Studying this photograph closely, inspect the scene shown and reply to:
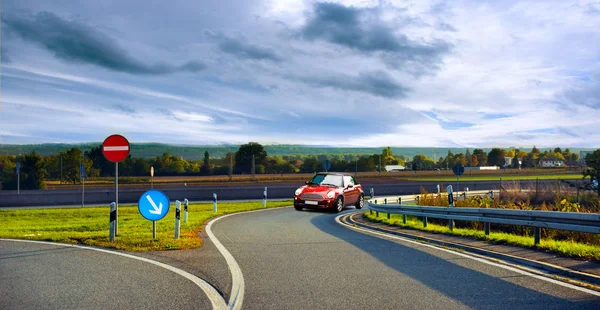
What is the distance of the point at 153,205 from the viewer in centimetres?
1149

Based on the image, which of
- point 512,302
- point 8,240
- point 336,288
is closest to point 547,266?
point 512,302

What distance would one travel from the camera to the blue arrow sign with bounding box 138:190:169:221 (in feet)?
37.4

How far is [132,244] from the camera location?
1106cm

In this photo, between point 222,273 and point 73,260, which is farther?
point 73,260

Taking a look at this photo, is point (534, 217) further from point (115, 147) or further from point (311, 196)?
point (311, 196)

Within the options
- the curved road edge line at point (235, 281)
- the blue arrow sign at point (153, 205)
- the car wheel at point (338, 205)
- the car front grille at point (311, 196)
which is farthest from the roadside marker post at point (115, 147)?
the car wheel at point (338, 205)

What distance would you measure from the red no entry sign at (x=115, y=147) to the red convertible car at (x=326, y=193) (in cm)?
1025

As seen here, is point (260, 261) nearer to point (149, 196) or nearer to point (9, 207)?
point (149, 196)

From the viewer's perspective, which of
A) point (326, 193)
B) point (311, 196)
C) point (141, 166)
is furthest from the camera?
point (141, 166)

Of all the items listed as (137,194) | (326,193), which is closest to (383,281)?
(326,193)

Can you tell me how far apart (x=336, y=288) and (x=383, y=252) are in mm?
3426

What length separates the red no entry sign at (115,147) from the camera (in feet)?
41.3

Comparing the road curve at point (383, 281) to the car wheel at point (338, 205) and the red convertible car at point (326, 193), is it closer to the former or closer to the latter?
the red convertible car at point (326, 193)

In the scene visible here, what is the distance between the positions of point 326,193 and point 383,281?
47.4 feet
